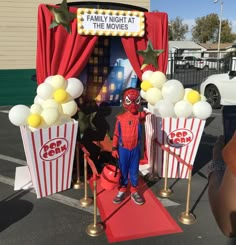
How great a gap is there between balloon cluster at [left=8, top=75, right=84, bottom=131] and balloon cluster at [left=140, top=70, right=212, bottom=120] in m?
1.21

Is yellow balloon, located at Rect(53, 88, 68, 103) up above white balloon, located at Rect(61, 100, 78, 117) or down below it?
above

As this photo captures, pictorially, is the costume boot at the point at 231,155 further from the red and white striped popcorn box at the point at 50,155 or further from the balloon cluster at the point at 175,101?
the balloon cluster at the point at 175,101

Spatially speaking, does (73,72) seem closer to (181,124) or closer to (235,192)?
(181,124)

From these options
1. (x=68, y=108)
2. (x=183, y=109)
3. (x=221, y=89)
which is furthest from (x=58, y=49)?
(x=221, y=89)

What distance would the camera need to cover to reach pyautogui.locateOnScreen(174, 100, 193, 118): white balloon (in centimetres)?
462

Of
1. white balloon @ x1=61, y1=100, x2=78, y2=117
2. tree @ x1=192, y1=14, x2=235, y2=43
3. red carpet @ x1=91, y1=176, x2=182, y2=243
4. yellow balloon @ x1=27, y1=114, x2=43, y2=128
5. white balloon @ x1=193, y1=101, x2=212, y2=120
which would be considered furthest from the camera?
tree @ x1=192, y1=14, x2=235, y2=43

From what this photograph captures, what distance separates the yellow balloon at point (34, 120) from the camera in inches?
156

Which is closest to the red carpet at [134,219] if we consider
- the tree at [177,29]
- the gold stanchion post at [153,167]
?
the gold stanchion post at [153,167]

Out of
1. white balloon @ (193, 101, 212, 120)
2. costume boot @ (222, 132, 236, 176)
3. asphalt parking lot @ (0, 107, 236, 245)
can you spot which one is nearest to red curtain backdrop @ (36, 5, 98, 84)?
asphalt parking lot @ (0, 107, 236, 245)

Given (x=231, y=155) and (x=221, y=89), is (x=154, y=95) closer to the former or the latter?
(x=231, y=155)

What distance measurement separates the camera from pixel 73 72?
4965 mm

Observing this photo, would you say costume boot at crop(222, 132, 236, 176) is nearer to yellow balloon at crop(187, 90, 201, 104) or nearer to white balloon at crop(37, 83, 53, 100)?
white balloon at crop(37, 83, 53, 100)

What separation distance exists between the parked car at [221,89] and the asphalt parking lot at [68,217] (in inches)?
219

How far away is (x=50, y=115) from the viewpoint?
402cm
